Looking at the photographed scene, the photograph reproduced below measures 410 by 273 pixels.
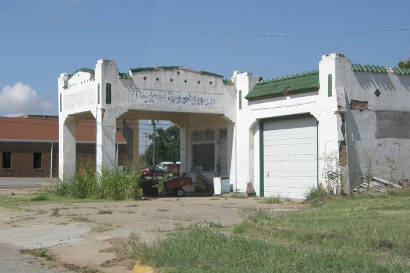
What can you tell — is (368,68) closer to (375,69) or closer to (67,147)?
(375,69)

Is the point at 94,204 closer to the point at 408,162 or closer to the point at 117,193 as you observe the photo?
the point at 117,193

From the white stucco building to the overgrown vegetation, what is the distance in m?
0.76

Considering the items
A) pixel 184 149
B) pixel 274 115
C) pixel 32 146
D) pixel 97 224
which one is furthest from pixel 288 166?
pixel 32 146

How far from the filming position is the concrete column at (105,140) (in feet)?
Answer: 77.9

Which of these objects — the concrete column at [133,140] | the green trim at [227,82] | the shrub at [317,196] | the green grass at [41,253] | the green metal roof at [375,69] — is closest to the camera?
the green grass at [41,253]

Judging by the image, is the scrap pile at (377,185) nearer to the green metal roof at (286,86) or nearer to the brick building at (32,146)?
the green metal roof at (286,86)

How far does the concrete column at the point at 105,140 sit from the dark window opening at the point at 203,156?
6519 mm

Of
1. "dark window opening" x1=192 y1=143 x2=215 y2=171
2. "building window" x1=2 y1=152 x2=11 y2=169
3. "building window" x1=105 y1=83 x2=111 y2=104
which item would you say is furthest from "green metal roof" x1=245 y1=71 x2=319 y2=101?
"building window" x1=2 y1=152 x2=11 y2=169

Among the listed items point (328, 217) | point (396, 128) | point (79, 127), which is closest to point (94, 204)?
point (328, 217)

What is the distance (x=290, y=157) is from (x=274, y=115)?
186 centimetres

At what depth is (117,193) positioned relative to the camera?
22.9 metres

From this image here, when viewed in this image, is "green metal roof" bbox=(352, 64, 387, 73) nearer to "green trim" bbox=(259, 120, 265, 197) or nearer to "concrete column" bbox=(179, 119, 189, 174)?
"green trim" bbox=(259, 120, 265, 197)

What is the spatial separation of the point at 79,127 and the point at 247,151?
34.1 meters

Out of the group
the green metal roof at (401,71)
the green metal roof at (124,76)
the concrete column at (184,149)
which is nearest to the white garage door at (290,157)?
the green metal roof at (401,71)
